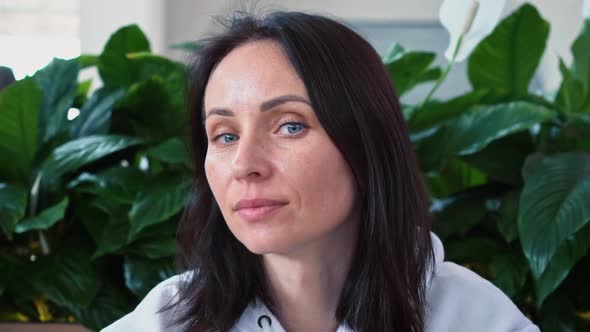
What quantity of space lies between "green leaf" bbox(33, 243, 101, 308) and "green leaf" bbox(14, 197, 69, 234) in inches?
2.8

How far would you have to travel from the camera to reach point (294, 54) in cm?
73

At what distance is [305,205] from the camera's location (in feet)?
2.34

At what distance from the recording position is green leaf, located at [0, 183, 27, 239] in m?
1.17

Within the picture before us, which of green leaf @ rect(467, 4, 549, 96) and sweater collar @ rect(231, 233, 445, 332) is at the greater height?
green leaf @ rect(467, 4, 549, 96)

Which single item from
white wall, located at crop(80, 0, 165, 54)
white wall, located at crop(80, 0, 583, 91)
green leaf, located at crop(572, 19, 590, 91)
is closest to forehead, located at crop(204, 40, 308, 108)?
green leaf, located at crop(572, 19, 590, 91)

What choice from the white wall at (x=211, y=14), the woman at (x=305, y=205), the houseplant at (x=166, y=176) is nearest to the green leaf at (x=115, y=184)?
the houseplant at (x=166, y=176)

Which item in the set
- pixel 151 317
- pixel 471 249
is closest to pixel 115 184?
pixel 151 317

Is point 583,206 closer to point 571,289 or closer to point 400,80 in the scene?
point 571,289

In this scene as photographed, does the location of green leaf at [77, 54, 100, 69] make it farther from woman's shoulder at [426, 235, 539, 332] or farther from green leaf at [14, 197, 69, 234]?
woman's shoulder at [426, 235, 539, 332]

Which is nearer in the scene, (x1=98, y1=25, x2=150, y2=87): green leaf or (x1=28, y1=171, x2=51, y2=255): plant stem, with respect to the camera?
(x1=28, y1=171, x2=51, y2=255): plant stem

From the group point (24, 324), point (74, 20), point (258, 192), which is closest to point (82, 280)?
point (24, 324)

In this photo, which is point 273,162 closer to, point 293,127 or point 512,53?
point 293,127

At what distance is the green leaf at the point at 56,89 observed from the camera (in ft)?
4.37

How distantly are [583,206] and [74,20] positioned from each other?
2.63 m
